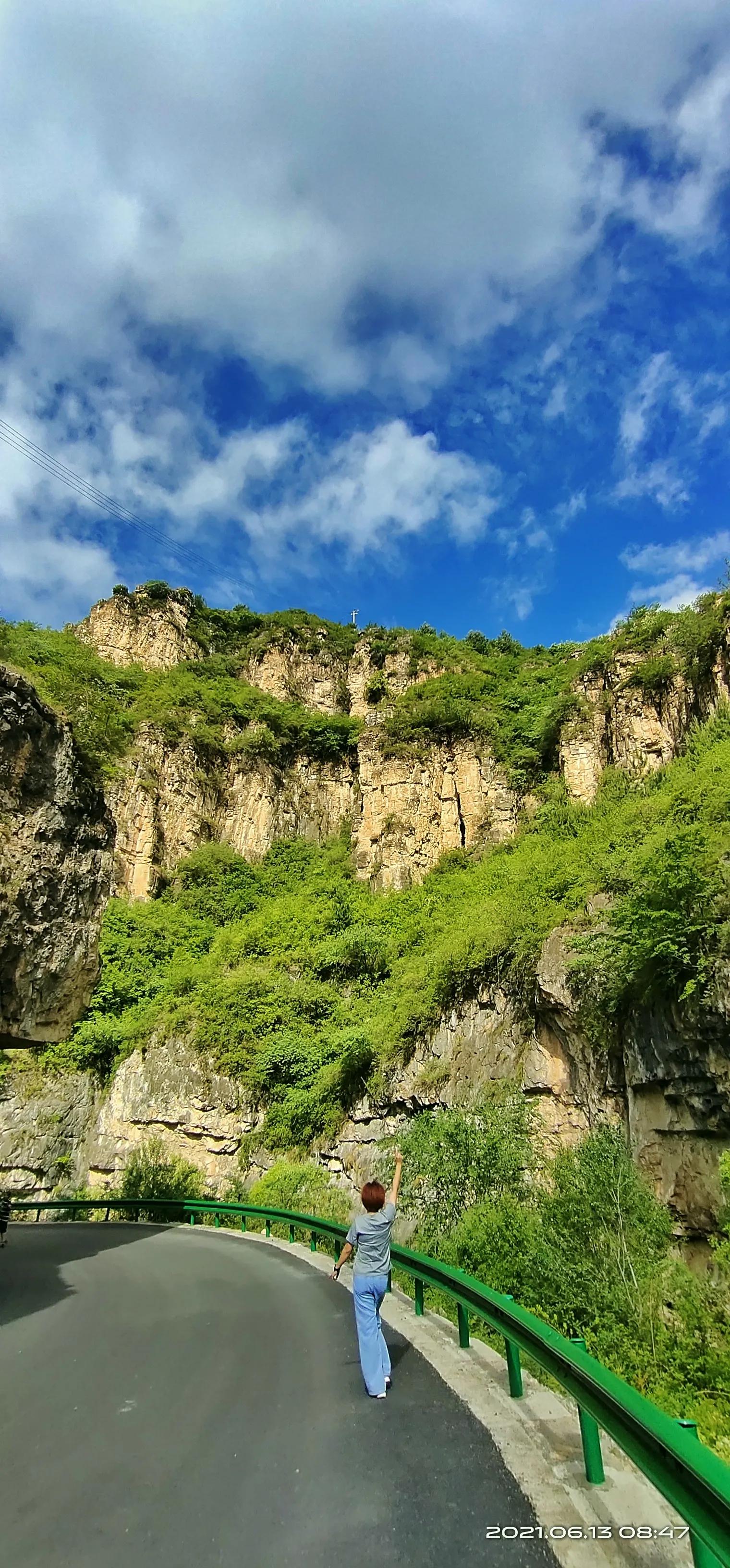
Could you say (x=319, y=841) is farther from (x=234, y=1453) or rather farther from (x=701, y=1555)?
(x=701, y=1555)

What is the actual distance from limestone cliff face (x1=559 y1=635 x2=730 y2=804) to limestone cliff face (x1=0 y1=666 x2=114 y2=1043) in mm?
21324

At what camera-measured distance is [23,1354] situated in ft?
23.6

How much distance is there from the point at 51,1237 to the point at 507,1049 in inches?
461

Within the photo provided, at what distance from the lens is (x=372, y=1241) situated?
5789mm

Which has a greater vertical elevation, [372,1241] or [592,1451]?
[372,1241]

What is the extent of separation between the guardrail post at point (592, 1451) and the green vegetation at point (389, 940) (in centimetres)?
1010

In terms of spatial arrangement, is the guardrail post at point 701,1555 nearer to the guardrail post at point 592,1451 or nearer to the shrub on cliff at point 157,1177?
the guardrail post at point 592,1451

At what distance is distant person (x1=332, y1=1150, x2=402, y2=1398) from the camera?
5.39m

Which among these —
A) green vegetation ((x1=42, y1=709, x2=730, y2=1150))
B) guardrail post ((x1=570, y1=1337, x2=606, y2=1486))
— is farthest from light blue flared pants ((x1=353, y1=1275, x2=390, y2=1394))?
green vegetation ((x1=42, y1=709, x2=730, y2=1150))

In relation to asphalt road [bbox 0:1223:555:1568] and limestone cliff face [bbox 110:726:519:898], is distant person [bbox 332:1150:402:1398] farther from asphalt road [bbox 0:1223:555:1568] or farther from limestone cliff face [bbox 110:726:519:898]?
limestone cliff face [bbox 110:726:519:898]

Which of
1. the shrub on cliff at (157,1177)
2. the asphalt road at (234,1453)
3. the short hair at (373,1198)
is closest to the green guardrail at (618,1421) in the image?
the asphalt road at (234,1453)

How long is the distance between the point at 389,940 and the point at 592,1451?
25891 millimetres

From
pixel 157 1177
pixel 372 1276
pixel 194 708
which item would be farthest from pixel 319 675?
pixel 372 1276

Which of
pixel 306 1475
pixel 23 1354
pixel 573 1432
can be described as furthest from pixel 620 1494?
pixel 23 1354
